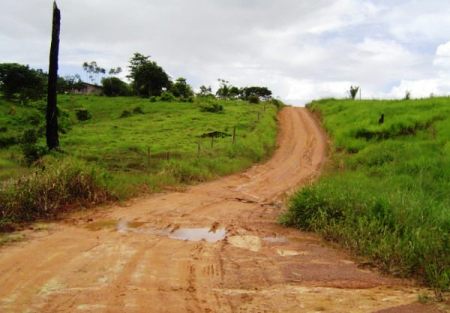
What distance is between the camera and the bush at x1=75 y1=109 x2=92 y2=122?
4591 cm

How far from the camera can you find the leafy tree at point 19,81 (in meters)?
49.6

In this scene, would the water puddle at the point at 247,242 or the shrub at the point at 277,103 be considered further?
A: the shrub at the point at 277,103

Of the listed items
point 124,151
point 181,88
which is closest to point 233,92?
point 181,88

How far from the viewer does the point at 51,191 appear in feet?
34.5

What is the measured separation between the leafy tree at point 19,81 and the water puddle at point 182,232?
142 ft

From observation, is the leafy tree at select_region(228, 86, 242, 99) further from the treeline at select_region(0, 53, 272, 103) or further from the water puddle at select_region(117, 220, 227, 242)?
the water puddle at select_region(117, 220, 227, 242)

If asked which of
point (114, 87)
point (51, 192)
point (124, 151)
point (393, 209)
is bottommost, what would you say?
point (124, 151)

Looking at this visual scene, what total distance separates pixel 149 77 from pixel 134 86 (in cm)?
331

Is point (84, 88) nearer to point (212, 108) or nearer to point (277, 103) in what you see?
point (277, 103)

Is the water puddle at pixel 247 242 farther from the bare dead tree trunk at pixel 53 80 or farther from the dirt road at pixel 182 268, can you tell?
the bare dead tree trunk at pixel 53 80

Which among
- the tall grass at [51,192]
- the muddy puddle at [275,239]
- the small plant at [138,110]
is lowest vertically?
the muddy puddle at [275,239]

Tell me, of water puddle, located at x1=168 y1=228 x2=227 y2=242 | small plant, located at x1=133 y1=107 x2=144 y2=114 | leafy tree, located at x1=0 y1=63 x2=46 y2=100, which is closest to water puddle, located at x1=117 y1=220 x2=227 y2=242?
water puddle, located at x1=168 y1=228 x2=227 y2=242

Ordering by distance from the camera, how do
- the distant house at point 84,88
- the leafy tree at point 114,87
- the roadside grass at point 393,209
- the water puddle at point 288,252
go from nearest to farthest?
the roadside grass at point 393,209, the water puddle at point 288,252, the leafy tree at point 114,87, the distant house at point 84,88

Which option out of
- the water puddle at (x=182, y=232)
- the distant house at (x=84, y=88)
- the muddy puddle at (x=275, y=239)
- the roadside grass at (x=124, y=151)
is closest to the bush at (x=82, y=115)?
the roadside grass at (x=124, y=151)
